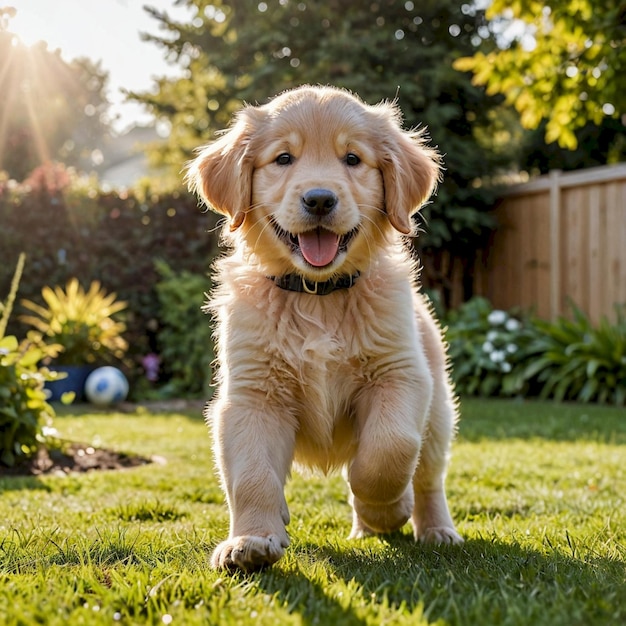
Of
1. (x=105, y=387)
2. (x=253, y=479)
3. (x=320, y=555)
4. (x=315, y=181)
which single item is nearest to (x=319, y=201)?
(x=315, y=181)

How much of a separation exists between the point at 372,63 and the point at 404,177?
980cm

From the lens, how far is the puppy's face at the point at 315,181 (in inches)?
115

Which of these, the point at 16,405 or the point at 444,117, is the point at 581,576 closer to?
the point at 16,405

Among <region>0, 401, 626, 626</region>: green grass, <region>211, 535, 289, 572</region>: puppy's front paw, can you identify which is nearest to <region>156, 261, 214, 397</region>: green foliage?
<region>0, 401, 626, 626</region>: green grass

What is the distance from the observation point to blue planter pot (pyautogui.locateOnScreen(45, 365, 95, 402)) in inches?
360

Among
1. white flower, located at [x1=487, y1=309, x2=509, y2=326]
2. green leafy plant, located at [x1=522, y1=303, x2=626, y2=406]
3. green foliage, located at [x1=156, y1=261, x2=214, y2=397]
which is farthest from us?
white flower, located at [x1=487, y1=309, x2=509, y2=326]

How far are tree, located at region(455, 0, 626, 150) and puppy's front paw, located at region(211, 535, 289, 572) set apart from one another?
495 cm

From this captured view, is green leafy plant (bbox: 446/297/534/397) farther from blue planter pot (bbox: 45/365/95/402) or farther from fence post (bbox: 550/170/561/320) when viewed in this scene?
blue planter pot (bbox: 45/365/95/402)

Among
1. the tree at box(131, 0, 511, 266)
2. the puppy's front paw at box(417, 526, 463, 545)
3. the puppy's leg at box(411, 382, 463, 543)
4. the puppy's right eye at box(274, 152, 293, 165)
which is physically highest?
the tree at box(131, 0, 511, 266)

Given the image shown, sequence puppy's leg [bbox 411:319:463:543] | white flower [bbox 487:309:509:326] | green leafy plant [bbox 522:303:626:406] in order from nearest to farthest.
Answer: puppy's leg [bbox 411:319:463:543] < green leafy plant [bbox 522:303:626:406] < white flower [bbox 487:309:509:326]

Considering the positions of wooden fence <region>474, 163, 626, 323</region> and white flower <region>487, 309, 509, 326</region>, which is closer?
wooden fence <region>474, 163, 626, 323</region>

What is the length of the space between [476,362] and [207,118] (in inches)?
267

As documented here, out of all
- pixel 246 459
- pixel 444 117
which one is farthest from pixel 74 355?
pixel 246 459

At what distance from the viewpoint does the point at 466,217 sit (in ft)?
39.0
